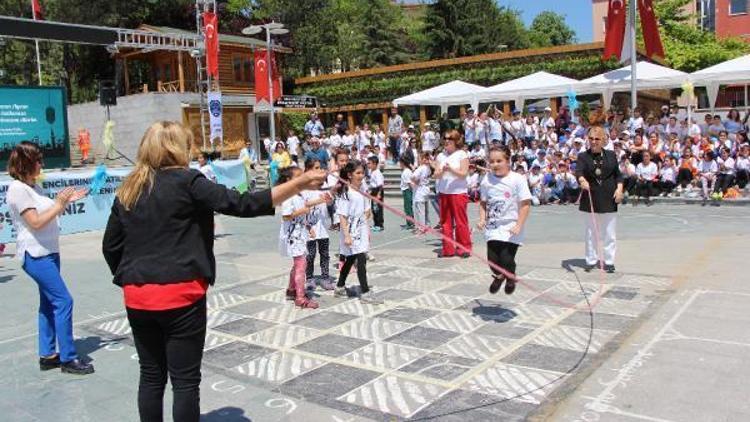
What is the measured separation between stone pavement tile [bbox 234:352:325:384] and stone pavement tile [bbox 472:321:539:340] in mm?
1658

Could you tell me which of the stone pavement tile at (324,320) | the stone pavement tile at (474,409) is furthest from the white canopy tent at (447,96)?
the stone pavement tile at (474,409)

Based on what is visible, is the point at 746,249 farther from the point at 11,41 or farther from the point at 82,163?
the point at 11,41

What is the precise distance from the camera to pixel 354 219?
7.61 m

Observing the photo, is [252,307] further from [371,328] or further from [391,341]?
A: [391,341]

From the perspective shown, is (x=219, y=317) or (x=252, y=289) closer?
(x=219, y=317)

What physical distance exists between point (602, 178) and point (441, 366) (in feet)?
14.5

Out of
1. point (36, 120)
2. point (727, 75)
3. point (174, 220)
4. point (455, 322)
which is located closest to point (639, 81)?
point (727, 75)

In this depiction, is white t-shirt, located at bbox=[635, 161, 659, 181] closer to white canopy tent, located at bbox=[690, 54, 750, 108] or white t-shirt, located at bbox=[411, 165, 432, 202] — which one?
white canopy tent, located at bbox=[690, 54, 750, 108]

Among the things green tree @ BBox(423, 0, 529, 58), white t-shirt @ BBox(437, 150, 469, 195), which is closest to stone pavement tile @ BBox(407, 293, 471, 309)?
white t-shirt @ BBox(437, 150, 469, 195)

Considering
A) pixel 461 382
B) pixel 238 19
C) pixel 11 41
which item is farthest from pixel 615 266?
pixel 11 41

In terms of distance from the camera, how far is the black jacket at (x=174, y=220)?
10.5 feet

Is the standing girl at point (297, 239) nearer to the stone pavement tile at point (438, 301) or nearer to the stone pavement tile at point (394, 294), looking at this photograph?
the stone pavement tile at point (394, 294)

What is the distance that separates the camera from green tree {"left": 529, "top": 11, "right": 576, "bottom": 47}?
7294 centimetres

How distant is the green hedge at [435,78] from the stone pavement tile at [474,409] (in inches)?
962
